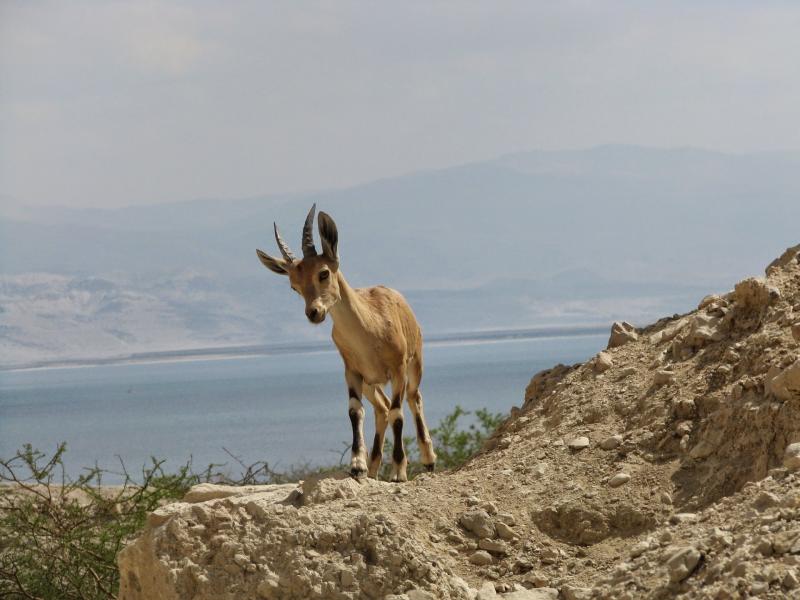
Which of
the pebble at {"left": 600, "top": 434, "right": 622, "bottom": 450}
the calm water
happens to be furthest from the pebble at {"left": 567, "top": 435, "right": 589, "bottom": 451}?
the calm water

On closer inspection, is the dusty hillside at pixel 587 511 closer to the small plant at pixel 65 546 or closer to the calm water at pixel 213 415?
the small plant at pixel 65 546

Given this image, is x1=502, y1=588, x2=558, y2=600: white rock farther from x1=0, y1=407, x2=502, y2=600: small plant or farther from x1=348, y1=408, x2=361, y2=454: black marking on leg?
x1=0, y1=407, x2=502, y2=600: small plant

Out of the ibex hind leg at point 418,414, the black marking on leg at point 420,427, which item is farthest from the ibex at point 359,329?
the black marking on leg at point 420,427

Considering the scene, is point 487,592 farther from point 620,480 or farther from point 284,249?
point 284,249

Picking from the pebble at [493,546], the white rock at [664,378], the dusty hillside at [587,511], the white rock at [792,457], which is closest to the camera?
the dusty hillside at [587,511]

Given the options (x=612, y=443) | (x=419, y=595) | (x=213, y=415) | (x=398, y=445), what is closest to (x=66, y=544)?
(x=398, y=445)

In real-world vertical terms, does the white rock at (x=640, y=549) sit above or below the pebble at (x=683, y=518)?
below

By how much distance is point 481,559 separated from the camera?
9.93 m

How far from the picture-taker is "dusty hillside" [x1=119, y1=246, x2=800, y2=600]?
8594 millimetres

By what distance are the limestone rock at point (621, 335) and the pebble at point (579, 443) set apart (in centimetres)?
237

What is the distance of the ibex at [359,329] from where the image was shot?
12.5 m

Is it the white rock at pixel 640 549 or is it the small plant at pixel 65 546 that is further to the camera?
the small plant at pixel 65 546

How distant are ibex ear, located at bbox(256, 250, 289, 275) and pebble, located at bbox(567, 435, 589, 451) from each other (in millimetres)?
2997

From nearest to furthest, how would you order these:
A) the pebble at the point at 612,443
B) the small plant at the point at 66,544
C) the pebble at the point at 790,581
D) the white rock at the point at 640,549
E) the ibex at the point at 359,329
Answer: the pebble at the point at 790,581 < the white rock at the point at 640,549 < the pebble at the point at 612,443 < the ibex at the point at 359,329 < the small plant at the point at 66,544
